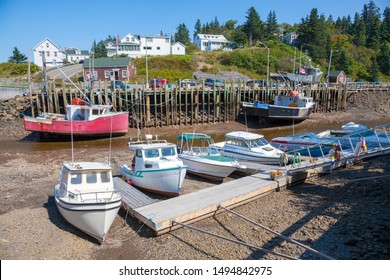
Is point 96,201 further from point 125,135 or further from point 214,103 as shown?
point 214,103

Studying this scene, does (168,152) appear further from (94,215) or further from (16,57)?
(16,57)

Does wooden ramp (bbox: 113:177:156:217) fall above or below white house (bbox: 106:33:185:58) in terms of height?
below

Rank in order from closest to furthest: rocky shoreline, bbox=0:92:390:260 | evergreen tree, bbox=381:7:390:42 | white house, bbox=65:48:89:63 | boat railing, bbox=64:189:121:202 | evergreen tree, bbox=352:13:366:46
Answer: rocky shoreline, bbox=0:92:390:260 → boat railing, bbox=64:189:121:202 → white house, bbox=65:48:89:63 → evergreen tree, bbox=352:13:366:46 → evergreen tree, bbox=381:7:390:42

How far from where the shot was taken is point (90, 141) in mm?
24375

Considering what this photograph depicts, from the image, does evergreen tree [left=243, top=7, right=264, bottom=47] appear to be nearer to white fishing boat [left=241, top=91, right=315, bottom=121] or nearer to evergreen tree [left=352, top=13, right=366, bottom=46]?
evergreen tree [left=352, top=13, right=366, bottom=46]

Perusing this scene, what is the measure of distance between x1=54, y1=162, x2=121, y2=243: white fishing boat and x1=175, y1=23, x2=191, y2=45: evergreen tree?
91.9 m

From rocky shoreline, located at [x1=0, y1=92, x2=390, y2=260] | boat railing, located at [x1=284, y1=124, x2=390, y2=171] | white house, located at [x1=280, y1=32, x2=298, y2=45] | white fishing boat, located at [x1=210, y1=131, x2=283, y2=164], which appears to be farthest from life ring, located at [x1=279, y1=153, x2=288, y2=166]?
white house, located at [x1=280, y1=32, x2=298, y2=45]

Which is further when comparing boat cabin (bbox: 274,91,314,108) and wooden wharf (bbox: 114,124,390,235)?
boat cabin (bbox: 274,91,314,108)

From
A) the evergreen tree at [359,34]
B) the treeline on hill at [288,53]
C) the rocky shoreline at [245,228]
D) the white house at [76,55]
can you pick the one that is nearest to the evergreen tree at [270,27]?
the treeline on hill at [288,53]

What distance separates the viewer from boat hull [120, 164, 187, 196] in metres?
12.0

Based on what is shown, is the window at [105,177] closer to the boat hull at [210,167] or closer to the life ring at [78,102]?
the boat hull at [210,167]

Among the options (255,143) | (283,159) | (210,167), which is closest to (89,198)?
(210,167)

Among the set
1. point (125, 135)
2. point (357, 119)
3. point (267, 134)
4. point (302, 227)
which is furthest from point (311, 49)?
point (302, 227)

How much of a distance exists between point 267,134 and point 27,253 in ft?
73.3
